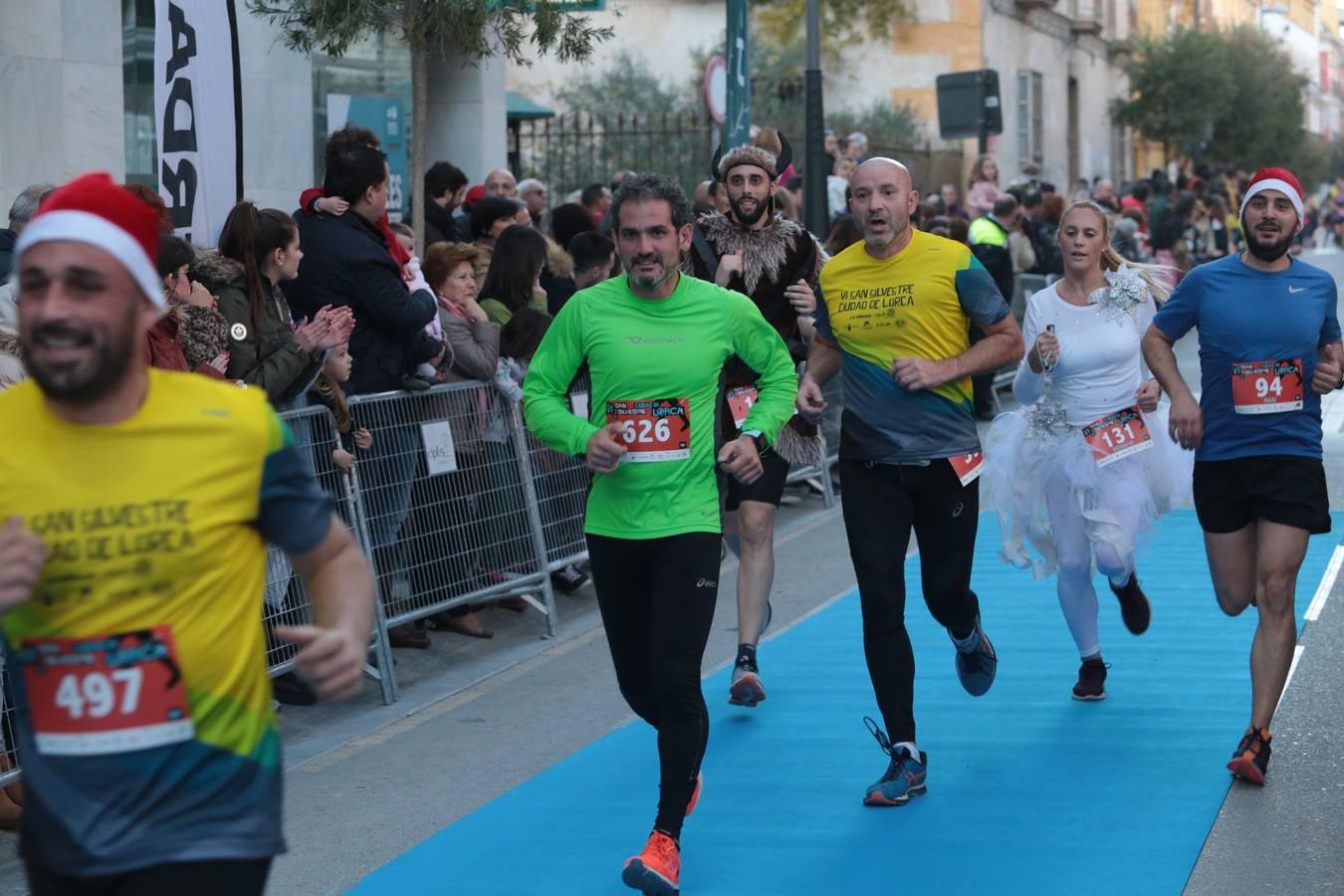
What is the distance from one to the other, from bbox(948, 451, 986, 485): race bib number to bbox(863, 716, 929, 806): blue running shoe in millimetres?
837

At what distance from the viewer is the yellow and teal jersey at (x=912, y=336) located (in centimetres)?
640

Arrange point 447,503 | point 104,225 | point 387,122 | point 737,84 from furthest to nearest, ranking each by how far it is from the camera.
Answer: point 387,122 < point 737,84 < point 447,503 < point 104,225

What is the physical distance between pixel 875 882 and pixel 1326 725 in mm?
2491

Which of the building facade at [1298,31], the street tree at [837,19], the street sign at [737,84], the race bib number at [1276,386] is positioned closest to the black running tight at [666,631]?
the race bib number at [1276,386]

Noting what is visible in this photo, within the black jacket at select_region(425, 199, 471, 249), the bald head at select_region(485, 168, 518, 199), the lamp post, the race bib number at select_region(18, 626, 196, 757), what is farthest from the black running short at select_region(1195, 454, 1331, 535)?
the lamp post

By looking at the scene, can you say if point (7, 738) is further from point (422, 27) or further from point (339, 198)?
point (422, 27)

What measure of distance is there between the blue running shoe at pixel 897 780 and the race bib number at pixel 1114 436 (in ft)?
6.00

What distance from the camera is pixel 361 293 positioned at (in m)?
8.32

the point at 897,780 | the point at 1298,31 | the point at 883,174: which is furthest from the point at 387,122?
the point at 1298,31

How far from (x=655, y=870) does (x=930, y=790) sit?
4.92 ft

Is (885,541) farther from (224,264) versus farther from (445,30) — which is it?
(445,30)

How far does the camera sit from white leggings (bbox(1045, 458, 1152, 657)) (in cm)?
760

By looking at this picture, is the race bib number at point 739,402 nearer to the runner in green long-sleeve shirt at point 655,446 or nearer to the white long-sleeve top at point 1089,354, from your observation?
the white long-sleeve top at point 1089,354

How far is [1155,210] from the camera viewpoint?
95.2 feet
